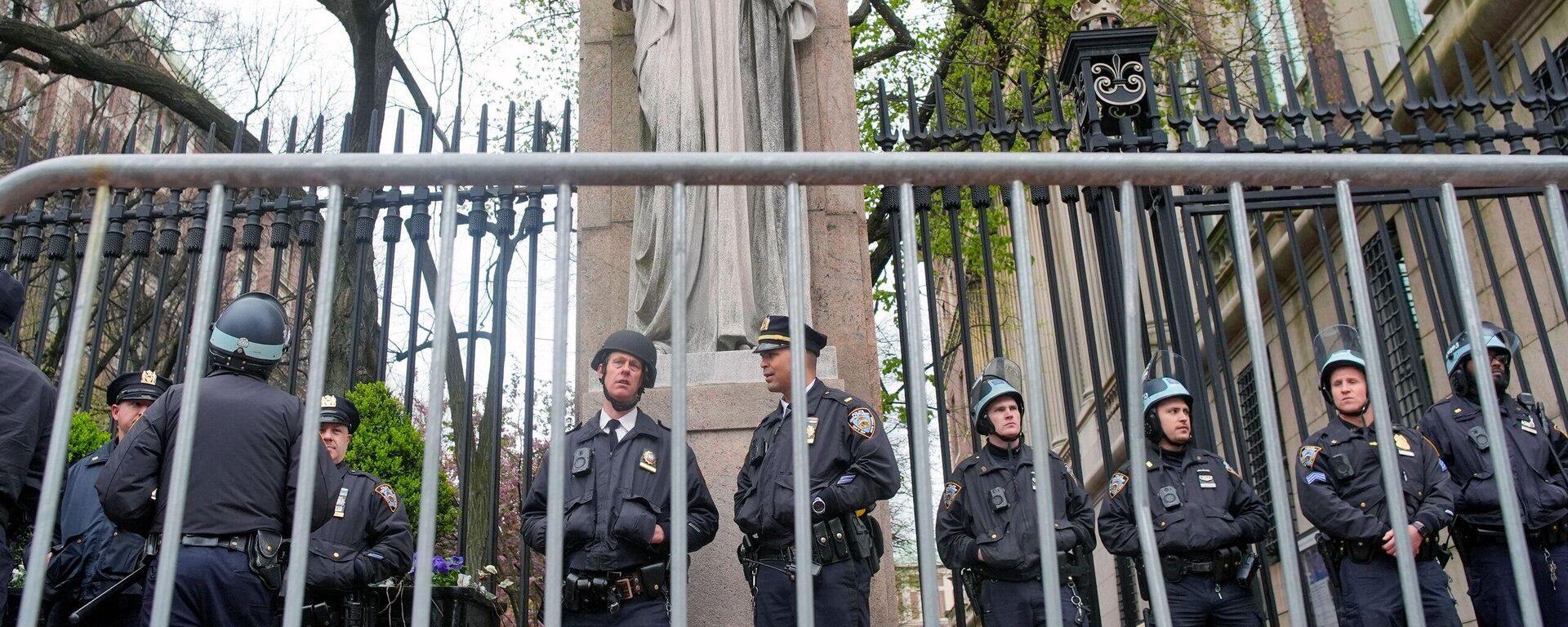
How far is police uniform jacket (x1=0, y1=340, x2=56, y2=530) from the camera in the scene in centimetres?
430

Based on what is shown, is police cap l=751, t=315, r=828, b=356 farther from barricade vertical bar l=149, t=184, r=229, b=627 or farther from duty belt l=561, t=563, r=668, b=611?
barricade vertical bar l=149, t=184, r=229, b=627

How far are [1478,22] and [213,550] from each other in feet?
33.5

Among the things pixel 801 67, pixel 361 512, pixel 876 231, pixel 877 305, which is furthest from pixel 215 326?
pixel 877 305

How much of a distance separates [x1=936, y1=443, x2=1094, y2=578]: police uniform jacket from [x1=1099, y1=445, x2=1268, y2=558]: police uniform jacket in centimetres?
13

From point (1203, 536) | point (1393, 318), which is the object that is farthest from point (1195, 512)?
point (1393, 318)

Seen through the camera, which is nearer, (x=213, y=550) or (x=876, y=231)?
(x=213, y=550)

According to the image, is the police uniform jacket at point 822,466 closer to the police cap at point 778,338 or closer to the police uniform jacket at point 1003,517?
the police cap at point 778,338

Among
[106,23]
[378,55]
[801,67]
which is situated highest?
[106,23]

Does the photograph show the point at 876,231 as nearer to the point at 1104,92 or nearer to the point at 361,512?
the point at 1104,92

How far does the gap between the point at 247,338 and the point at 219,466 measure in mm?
463

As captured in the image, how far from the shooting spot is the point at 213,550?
419cm

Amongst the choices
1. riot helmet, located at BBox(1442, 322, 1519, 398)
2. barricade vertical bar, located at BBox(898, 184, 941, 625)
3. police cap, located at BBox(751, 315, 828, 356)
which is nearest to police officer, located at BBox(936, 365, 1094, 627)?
police cap, located at BBox(751, 315, 828, 356)

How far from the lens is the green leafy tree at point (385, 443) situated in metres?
6.45

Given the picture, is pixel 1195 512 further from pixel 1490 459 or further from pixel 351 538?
pixel 351 538
